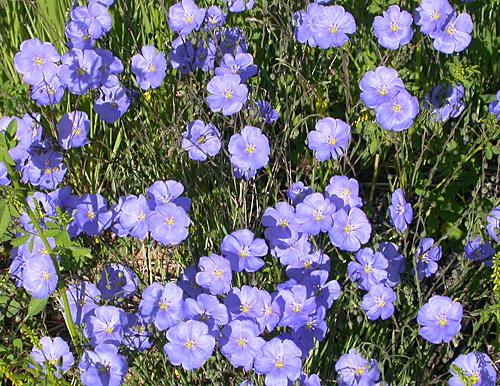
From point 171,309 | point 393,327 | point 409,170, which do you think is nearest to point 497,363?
point 393,327

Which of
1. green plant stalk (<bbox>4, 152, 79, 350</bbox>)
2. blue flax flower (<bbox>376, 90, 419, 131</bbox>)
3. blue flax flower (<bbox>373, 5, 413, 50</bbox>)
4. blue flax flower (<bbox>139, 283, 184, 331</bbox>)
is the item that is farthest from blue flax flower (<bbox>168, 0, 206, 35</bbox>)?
blue flax flower (<bbox>139, 283, 184, 331</bbox>)

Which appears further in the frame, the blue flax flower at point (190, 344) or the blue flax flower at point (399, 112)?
the blue flax flower at point (399, 112)

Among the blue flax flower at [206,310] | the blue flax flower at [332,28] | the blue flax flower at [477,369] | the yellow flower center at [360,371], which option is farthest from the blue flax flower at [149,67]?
the blue flax flower at [477,369]

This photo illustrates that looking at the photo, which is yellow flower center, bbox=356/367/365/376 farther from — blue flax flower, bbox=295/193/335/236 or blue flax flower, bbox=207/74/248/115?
blue flax flower, bbox=207/74/248/115

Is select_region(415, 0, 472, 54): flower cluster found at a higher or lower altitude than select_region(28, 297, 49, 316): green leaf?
higher

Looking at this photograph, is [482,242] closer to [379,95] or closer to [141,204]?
[379,95]

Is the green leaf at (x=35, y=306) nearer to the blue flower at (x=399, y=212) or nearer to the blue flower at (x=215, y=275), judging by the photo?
the blue flower at (x=215, y=275)
